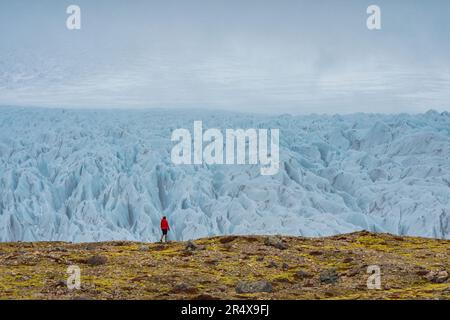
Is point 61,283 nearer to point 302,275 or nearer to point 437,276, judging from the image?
point 302,275

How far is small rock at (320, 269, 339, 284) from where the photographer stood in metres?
30.9

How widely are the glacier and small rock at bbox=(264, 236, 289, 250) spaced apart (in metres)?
37.3

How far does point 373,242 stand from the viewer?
4500cm

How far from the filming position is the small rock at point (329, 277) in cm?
3086

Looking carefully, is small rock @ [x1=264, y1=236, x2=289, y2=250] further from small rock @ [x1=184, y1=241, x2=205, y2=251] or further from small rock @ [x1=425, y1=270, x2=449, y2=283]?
small rock @ [x1=425, y1=270, x2=449, y2=283]

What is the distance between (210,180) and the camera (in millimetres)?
88188

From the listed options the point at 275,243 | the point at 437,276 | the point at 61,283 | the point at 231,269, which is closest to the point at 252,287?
the point at 231,269

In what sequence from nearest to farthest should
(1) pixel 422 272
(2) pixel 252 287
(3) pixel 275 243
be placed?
(2) pixel 252 287
(1) pixel 422 272
(3) pixel 275 243

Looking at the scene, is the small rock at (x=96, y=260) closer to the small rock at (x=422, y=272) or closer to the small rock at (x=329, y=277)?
the small rock at (x=329, y=277)

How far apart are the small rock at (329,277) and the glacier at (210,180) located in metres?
46.9

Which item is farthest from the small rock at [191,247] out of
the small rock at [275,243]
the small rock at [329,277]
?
the small rock at [329,277]

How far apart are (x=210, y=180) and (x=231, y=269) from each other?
54785 mm

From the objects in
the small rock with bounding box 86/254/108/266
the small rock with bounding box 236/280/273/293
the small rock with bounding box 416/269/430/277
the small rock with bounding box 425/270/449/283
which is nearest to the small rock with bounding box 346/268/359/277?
the small rock with bounding box 416/269/430/277
